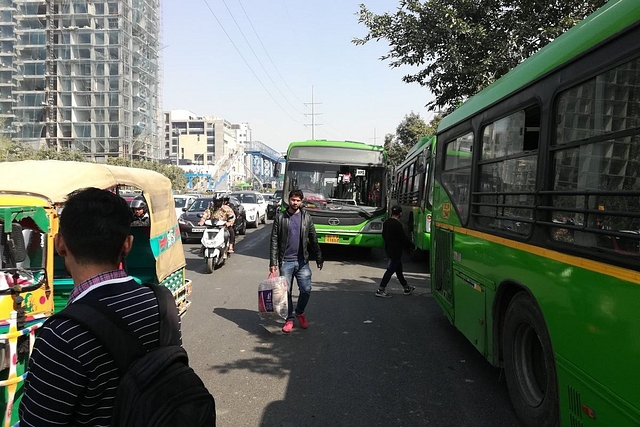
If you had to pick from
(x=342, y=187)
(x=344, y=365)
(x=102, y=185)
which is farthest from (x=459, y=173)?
(x=342, y=187)

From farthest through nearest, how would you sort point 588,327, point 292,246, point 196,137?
point 196,137 < point 292,246 < point 588,327

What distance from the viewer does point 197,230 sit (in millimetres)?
15648

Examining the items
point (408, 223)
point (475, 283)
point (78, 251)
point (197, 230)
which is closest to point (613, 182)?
point (475, 283)

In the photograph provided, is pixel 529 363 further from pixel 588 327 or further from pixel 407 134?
pixel 407 134

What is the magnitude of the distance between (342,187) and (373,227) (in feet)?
4.33

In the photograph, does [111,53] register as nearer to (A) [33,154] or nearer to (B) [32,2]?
(B) [32,2]

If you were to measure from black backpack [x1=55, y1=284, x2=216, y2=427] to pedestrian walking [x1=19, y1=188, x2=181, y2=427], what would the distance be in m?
0.03

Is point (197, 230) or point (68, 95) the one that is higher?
point (68, 95)

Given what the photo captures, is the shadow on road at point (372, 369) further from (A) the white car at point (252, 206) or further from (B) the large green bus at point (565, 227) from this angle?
(A) the white car at point (252, 206)

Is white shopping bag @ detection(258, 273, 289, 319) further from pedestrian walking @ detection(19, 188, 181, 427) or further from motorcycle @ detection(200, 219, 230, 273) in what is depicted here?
motorcycle @ detection(200, 219, 230, 273)

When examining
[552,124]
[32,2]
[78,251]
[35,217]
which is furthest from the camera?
[32,2]

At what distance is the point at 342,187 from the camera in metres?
12.3

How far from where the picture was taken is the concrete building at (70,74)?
239ft

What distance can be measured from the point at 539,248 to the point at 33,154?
49.1 m
